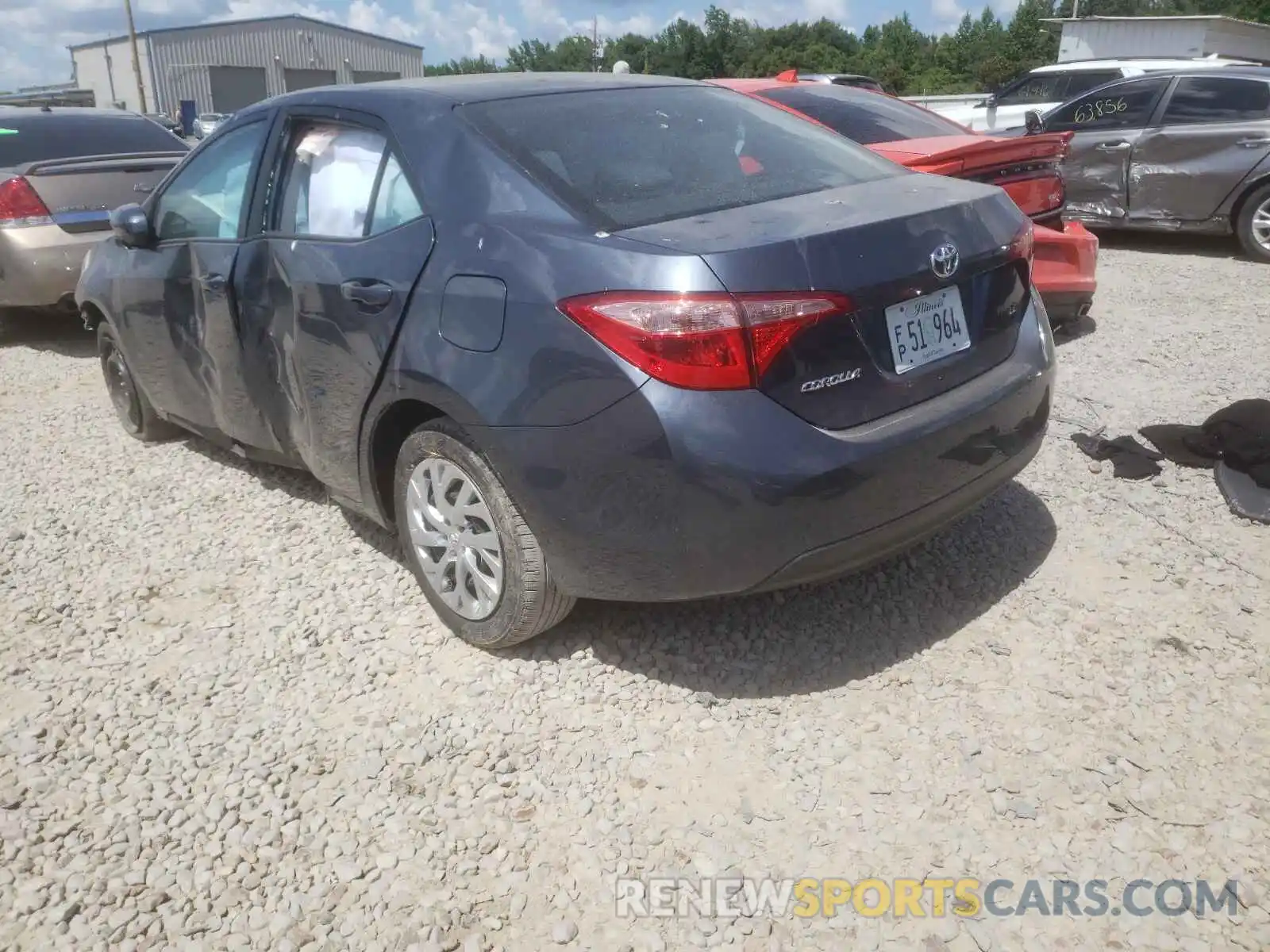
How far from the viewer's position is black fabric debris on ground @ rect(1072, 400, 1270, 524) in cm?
387

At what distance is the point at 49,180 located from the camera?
6.80 m

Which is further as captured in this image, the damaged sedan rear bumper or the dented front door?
the dented front door

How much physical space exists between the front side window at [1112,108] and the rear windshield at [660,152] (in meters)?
6.67

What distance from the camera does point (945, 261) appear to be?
2.76 meters

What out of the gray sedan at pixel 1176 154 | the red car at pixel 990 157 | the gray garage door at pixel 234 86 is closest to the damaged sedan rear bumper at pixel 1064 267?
the red car at pixel 990 157

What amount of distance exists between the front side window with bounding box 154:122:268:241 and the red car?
2.30 meters

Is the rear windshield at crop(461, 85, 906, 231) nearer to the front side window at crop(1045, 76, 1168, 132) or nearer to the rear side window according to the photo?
the rear side window

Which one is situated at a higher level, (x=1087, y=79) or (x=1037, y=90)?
(x=1087, y=79)

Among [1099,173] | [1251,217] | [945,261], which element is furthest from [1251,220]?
[945,261]

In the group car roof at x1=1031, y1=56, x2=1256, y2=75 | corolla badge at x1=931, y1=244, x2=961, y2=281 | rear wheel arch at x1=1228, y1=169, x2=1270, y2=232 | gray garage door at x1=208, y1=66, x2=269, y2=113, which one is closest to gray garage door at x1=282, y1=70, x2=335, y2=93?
gray garage door at x1=208, y1=66, x2=269, y2=113

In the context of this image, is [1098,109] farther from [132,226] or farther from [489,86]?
[132,226]

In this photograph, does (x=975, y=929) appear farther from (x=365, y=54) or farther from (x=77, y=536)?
(x=365, y=54)

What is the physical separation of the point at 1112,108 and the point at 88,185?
27.3ft

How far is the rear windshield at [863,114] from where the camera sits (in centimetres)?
602
